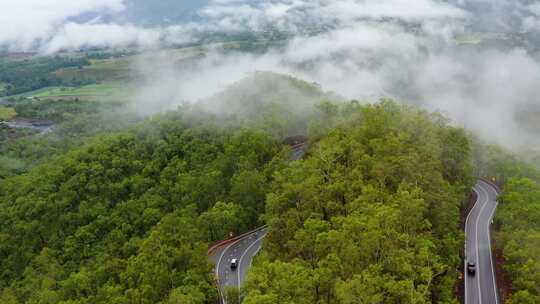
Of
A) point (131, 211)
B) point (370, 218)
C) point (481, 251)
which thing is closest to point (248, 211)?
point (131, 211)

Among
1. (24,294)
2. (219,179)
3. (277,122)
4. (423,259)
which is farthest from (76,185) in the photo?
(423,259)

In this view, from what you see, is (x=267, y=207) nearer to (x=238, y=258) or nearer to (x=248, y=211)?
(x=238, y=258)

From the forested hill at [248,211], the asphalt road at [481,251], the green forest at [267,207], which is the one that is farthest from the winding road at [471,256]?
the forested hill at [248,211]

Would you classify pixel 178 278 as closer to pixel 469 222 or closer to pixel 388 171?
pixel 388 171

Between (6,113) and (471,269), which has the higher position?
(6,113)

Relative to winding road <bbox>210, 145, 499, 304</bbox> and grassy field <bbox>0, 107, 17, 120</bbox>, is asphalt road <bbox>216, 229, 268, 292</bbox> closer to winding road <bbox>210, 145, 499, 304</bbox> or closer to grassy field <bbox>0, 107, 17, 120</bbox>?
winding road <bbox>210, 145, 499, 304</bbox>

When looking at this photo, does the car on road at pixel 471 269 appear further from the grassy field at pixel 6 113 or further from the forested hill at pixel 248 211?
the grassy field at pixel 6 113
